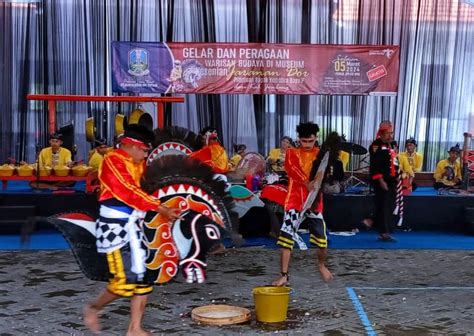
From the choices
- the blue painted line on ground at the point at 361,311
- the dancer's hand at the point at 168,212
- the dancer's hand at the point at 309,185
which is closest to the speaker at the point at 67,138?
the dancer's hand at the point at 309,185

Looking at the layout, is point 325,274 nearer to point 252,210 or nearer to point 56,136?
point 252,210

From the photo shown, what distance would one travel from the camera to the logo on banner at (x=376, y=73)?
12.8 metres

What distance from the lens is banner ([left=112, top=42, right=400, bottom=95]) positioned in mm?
12531

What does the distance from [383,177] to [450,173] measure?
142 inches

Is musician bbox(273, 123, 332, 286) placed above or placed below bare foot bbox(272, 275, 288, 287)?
above

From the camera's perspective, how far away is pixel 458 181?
11.9 m

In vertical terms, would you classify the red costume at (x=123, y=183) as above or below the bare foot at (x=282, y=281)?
above

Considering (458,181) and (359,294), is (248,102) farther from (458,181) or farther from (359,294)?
(359,294)

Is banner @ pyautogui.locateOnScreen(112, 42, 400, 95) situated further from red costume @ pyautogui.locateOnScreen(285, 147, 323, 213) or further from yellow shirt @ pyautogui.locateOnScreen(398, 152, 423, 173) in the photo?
red costume @ pyautogui.locateOnScreen(285, 147, 323, 213)

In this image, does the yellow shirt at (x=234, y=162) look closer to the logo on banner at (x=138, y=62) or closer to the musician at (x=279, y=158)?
the musician at (x=279, y=158)

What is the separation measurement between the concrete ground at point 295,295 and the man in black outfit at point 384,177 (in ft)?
3.32

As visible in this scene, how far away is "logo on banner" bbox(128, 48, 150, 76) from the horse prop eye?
8.36 meters

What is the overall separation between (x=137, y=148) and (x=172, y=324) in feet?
4.94

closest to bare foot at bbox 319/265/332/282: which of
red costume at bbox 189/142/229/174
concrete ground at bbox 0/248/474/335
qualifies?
concrete ground at bbox 0/248/474/335
